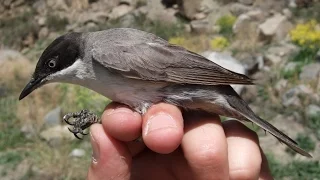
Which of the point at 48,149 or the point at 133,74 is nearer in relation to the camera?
the point at 133,74

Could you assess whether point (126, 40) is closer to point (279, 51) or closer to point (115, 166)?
point (115, 166)

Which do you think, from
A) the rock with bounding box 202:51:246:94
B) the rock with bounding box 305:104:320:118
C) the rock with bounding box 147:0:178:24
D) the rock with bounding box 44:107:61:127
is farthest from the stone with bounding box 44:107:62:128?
the rock with bounding box 147:0:178:24

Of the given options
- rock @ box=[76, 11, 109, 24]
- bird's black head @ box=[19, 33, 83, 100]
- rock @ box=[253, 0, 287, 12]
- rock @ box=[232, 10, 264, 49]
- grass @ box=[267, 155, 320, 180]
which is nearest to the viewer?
bird's black head @ box=[19, 33, 83, 100]

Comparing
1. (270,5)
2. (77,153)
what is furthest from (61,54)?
(270,5)

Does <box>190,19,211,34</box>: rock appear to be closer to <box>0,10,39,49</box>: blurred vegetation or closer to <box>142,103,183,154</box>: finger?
<box>0,10,39,49</box>: blurred vegetation

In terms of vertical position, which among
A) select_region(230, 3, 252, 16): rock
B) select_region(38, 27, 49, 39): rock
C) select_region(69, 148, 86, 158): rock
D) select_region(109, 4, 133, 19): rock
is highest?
select_region(69, 148, 86, 158): rock

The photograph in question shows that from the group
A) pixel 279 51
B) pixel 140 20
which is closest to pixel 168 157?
pixel 279 51
